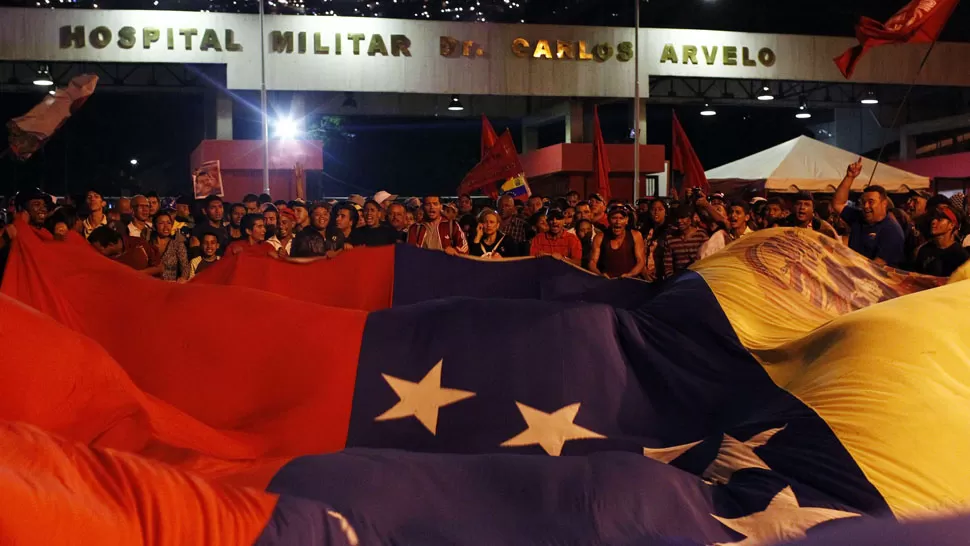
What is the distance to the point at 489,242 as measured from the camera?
10.1 metres

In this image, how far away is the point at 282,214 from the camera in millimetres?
11242

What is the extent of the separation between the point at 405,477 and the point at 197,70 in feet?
75.5

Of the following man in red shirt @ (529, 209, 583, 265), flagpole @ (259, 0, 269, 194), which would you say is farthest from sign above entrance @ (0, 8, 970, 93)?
man in red shirt @ (529, 209, 583, 265)

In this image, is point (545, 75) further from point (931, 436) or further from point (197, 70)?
point (931, 436)

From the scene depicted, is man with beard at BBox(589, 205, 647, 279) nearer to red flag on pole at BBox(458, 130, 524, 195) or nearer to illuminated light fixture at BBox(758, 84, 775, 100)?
red flag on pole at BBox(458, 130, 524, 195)

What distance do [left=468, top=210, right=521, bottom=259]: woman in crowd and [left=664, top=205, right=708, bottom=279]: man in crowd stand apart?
153cm

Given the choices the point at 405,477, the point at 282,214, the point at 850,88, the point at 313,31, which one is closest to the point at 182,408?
the point at 405,477

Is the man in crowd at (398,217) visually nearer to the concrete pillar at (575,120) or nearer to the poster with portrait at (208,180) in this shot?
the poster with portrait at (208,180)

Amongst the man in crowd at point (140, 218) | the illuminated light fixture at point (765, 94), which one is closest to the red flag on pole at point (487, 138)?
the man in crowd at point (140, 218)

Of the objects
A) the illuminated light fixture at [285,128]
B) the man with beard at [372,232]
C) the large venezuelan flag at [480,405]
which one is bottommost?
the large venezuelan flag at [480,405]

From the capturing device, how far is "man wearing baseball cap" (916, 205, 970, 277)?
23.1ft

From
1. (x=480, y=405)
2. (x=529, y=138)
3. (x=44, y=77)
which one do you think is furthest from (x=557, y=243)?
(x=529, y=138)

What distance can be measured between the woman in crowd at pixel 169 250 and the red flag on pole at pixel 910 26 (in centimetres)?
677

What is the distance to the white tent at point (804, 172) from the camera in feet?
69.2
